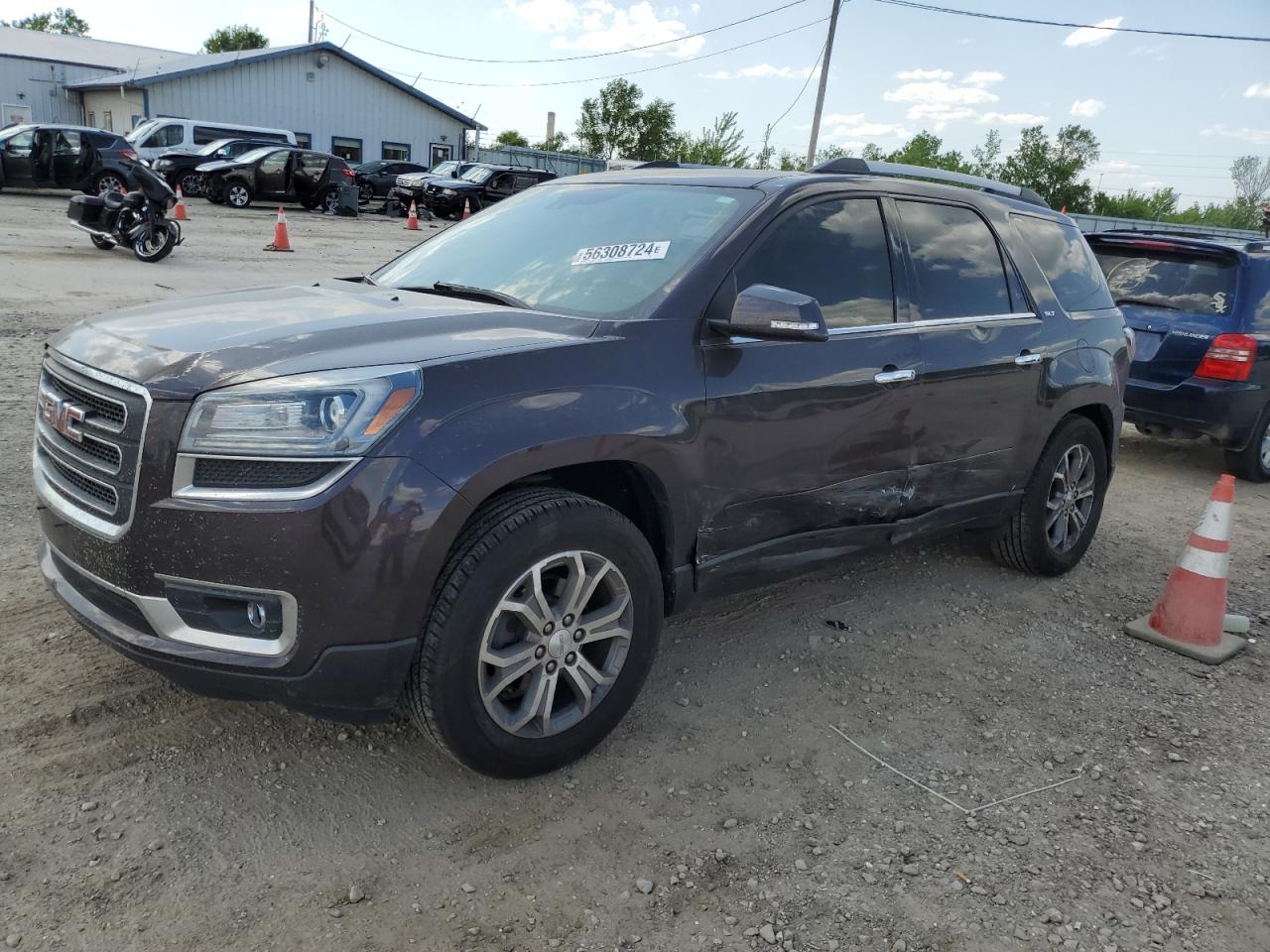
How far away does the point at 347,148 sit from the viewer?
129 ft

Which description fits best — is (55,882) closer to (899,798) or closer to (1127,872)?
(899,798)

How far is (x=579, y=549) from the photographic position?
280cm

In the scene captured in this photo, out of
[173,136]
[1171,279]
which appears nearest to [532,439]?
[1171,279]

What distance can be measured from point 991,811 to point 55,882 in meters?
2.58

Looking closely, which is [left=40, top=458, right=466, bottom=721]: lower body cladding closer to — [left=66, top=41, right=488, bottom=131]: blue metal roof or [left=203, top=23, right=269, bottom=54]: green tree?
[left=66, top=41, right=488, bottom=131]: blue metal roof

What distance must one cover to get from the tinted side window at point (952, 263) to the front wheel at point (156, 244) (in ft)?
39.7

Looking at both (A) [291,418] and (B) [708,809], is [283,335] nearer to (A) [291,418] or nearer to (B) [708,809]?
(A) [291,418]

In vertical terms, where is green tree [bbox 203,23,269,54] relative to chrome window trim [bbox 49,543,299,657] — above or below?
above

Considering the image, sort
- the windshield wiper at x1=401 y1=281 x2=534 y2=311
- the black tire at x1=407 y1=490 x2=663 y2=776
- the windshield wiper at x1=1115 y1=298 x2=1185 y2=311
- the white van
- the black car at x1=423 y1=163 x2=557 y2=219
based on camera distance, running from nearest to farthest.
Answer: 1. the black tire at x1=407 y1=490 x2=663 y2=776
2. the windshield wiper at x1=401 y1=281 x2=534 y2=311
3. the windshield wiper at x1=1115 y1=298 x2=1185 y2=311
4. the white van
5. the black car at x1=423 y1=163 x2=557 y2=219

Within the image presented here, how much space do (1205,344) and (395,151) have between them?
38.3m

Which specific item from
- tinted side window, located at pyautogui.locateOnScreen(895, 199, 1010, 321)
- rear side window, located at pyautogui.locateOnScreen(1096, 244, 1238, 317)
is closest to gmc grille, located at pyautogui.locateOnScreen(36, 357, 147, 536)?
tinted side window, located at pyautogui.locateOnScreen(895, 199, 1010, 321)

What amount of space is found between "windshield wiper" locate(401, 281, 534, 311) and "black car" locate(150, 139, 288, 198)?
24465mm

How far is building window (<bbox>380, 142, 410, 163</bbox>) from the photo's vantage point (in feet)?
132

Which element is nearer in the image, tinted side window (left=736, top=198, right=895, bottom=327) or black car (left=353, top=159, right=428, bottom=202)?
tinted side window (left=736, top=198, right=895, bottom=327)
